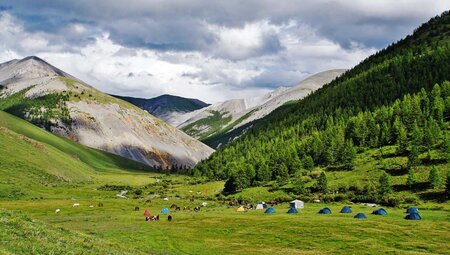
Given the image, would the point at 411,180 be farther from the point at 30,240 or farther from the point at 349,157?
the point at 30,240

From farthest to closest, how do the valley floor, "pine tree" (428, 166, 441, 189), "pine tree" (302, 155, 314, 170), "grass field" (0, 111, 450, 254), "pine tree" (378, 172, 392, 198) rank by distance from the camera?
"pine tree" (302, 155, 314, 170) < "pine tree" (378, 172, 392, 198) < "pine tree" (428, 166, 441, 189) < the valley floor < "grass field" (0, 111, 450, 254)

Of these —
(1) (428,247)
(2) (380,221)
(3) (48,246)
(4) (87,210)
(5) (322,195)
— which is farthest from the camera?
(5) (322,195)

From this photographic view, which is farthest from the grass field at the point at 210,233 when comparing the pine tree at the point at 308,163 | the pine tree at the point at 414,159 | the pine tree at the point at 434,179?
the pine tree at the point at 308,163

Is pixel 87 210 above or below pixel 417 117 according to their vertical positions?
below

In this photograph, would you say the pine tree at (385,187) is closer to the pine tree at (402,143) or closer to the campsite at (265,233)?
the campsite at (265,233)

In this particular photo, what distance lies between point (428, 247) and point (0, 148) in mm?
168336

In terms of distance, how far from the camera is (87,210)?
110 meters

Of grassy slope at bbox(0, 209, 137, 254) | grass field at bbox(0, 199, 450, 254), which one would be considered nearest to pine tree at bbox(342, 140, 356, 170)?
grass field at bbox(0, 199, 450, 254)

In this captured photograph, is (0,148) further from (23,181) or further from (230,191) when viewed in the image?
(230,191)

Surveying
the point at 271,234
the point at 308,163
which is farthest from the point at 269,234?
the point at 308,163

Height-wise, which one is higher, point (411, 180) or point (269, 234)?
point (411, 180)

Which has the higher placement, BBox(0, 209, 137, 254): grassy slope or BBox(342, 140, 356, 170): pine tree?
BBox(342, 140, 356, 170): pine tree

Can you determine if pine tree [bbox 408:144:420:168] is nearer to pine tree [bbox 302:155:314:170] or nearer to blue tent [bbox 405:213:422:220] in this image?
pine tree [bbox 302:155:314:170]

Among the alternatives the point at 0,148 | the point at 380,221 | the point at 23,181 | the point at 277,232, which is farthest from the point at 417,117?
the point at 0,148
